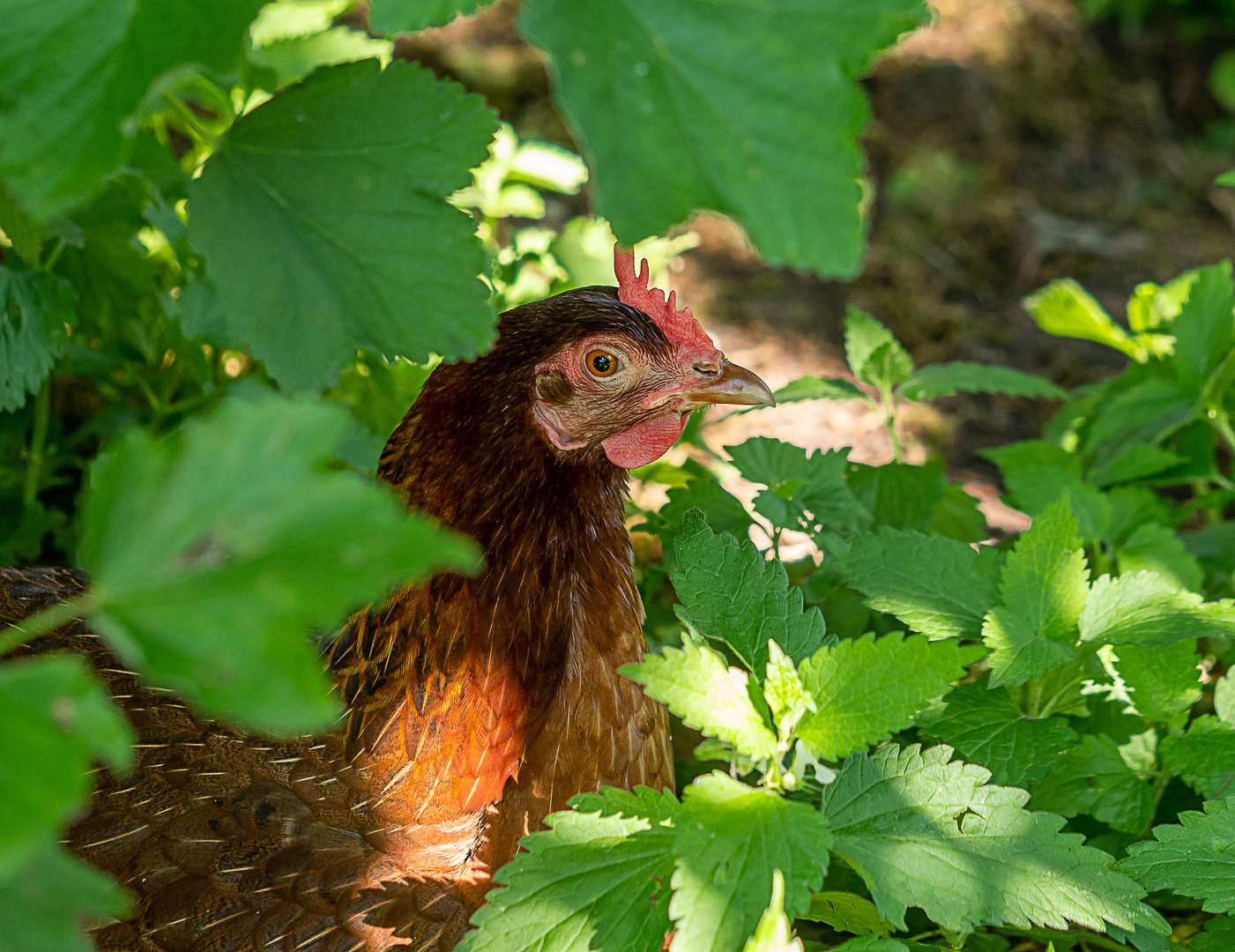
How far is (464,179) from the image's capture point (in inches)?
45.1

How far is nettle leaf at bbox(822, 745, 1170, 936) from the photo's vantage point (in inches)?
47.5

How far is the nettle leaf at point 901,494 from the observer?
2.14m

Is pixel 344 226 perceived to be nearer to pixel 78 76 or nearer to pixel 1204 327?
pixel 78 76

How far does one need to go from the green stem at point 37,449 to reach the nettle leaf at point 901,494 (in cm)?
177

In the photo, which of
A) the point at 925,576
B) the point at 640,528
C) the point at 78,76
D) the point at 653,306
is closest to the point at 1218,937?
the point at 925,576

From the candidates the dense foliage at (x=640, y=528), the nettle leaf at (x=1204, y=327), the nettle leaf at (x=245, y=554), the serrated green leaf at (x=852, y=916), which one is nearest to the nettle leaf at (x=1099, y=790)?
the dense foliage at (x=640, y=528)

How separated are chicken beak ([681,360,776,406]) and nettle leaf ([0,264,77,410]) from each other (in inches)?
44.5

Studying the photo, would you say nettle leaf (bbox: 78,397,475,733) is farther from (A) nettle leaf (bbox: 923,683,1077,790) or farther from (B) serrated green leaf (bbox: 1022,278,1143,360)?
Result: (B) serrated green leaf (bbox: 1022,278,1143,360)

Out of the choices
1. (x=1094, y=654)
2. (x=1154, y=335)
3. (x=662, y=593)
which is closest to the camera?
(x=1094, y=654)

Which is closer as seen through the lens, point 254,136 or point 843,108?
point 843,108

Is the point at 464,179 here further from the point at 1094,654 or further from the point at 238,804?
the point at 1094,654

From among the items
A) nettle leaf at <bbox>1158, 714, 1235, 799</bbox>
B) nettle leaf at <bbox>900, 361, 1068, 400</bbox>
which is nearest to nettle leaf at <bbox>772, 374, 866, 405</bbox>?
nettle leaf at <bbox>900, 361, 1068, 400</bbox>

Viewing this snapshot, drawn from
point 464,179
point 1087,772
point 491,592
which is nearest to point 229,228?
point 464,179

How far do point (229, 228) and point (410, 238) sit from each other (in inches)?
7.8
